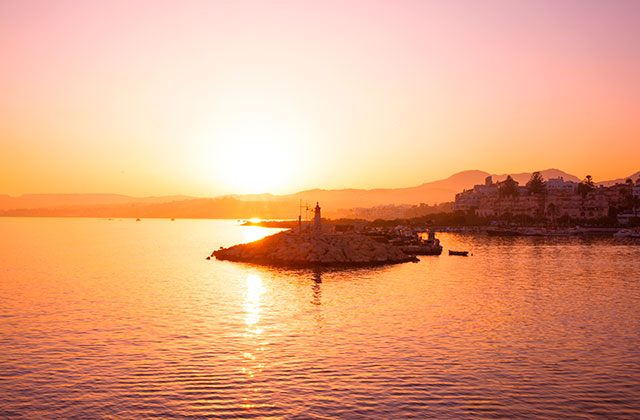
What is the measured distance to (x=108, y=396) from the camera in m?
27.6

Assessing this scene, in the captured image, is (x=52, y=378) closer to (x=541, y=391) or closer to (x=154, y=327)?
(x=154, y=327)

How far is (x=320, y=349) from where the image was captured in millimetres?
37156

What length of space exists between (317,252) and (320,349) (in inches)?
2591

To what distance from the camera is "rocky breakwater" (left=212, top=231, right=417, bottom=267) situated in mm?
101875

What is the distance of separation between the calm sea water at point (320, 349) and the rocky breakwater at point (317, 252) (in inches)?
1049

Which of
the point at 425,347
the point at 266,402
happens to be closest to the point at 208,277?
the point at 425,347

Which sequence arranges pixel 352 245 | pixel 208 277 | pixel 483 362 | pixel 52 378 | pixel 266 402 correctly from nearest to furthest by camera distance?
1. pixel 266 402
2. pixel 52 378
3. pixel 483 362
4. pixel 208 277
5. pixel 352 245

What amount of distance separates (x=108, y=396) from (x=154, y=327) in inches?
677

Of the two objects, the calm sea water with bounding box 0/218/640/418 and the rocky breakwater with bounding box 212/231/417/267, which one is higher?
the rocky breakwater with bounding box 212/231/417/267

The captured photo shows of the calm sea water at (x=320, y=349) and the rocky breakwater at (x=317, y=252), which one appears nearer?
the calm sea water at (x=320, y=349)

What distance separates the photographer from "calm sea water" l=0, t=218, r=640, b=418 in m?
26.8

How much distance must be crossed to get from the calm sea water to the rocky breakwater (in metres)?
26.6

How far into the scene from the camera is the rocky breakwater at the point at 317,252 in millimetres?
101875

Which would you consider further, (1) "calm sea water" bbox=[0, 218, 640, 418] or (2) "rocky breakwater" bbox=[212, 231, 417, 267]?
(2) "rocky breakwater" bbox=[212, 231, 417, 267]
